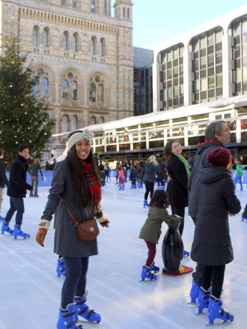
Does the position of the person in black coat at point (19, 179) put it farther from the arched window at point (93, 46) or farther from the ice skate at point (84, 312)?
the arched window at point (93, 46)

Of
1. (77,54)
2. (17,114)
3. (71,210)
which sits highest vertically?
(77,54)

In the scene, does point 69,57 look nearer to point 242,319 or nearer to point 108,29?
point 108,29

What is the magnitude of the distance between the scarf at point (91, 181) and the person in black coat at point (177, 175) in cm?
198

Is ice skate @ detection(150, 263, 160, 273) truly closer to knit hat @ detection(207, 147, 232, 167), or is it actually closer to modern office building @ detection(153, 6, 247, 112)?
knit hat @ detection(207, 147, 232, 167)

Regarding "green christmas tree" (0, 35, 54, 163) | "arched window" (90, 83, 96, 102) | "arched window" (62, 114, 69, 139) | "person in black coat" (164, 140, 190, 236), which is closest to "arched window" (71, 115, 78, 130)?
"arched window" (62, 114, 69, 139)

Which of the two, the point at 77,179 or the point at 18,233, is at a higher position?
Answer: the point at 77,179

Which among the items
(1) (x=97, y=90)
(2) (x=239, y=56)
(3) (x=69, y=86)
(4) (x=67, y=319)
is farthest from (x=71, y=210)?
(1) (x=97, y=90)

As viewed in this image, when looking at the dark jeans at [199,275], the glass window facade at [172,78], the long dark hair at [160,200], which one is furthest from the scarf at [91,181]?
the glass window facade at [172,78]

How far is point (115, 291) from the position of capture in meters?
3.58

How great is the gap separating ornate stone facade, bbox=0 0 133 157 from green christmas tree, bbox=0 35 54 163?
949 inches

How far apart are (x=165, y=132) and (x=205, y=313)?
29.4 metres

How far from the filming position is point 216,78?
3800cm

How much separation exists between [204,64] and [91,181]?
3917 cm

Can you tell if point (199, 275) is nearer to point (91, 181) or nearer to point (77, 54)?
point (91, 181)
